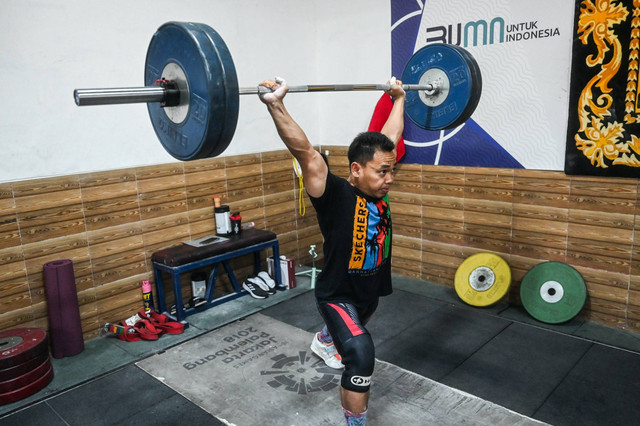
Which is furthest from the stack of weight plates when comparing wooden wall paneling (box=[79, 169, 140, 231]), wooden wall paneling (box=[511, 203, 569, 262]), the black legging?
wooden wall paneling (box=[511, 203, 569, 262])

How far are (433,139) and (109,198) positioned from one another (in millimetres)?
3088

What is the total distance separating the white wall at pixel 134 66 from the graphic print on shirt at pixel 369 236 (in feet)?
8.27

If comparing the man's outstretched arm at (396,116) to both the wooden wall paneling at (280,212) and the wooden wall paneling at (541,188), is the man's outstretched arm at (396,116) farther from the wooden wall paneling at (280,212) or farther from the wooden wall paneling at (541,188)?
the wooden wall paneling at (280,212)

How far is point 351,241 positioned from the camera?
268cm

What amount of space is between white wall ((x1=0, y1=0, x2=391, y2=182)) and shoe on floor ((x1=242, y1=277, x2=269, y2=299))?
4.45 feet

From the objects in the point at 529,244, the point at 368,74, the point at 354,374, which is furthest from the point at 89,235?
the point at 529,244

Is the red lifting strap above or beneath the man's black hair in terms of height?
above

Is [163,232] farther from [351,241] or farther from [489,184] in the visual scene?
[489,184]

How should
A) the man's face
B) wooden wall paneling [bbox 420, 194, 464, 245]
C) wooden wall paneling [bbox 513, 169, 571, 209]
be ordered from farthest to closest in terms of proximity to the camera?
wooden wall paneling [bbox 420, 194, 464, 245] → wooden wall paneling [bbox 513, 169, 571, 209] → the man's face

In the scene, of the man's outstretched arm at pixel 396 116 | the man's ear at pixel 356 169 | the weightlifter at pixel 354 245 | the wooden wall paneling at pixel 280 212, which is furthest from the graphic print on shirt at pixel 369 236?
the wooden wall paneling at pixel 280 212

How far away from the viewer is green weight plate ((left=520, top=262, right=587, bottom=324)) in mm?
4078

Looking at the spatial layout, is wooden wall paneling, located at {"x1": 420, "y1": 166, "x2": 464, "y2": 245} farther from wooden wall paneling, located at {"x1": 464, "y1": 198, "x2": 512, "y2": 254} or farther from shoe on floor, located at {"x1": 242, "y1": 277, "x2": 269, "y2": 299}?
shoe on floor, located at {"x1": 242, "y1": 277, "x2": 269, "y2": 299}

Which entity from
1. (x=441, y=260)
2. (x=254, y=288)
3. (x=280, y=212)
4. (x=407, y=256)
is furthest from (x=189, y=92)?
(x=407, y=256)

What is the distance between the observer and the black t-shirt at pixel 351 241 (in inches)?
105
